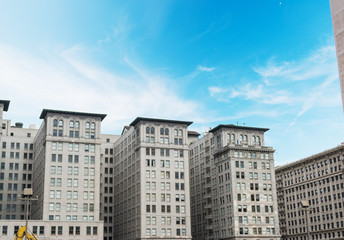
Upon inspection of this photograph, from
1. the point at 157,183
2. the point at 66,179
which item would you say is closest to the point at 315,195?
the point at 157,183

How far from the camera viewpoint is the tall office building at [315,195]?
166875mm

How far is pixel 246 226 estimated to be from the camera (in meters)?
140

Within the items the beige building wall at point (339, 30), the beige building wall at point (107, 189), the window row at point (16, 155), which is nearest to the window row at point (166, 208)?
the beige building wall at point (107, 189)

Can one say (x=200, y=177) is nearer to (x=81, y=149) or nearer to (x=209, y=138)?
(x=209, y=138)

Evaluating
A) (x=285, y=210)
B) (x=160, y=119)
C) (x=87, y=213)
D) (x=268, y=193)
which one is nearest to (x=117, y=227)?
(x=87, y=213)

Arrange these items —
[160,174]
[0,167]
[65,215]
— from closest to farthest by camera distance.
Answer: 1. [65,215]
2. [160,174]
3. [0,167]

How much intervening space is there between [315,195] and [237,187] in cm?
5127

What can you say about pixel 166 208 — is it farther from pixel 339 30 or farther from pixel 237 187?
pixel 339 30

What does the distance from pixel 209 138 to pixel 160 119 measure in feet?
87.1

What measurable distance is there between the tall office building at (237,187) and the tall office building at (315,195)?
26.8 m

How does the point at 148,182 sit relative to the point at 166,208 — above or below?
above

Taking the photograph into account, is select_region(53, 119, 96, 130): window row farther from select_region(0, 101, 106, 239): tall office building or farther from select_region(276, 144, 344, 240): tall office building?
select_region(276, 144, 344, 240): tall office building

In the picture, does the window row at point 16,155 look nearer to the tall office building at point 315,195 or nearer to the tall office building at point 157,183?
the tall office building at point 157,183

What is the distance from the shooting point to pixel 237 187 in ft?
468
